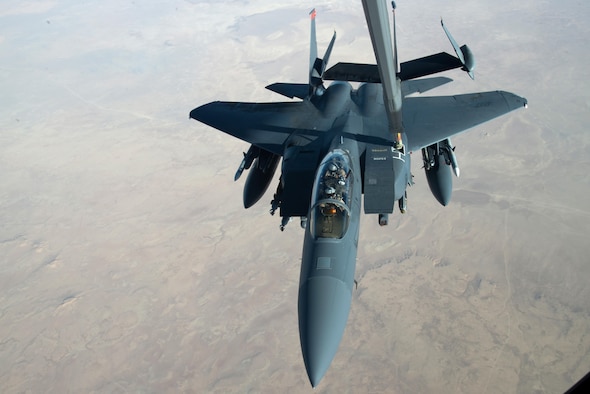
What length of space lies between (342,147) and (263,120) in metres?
4.99

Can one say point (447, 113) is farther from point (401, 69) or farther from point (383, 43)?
point (383, 43)

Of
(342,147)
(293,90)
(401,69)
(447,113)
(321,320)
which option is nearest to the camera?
(321,320)

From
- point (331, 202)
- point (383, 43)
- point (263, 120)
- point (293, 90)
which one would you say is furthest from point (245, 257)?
point (383, 43)

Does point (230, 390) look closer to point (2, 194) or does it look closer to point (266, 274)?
point (266, 274)

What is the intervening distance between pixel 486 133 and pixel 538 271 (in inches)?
1103

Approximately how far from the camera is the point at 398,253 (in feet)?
147

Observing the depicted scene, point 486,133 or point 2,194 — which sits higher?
point 2,194

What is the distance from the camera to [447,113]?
18188mm

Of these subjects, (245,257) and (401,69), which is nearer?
(401,69)

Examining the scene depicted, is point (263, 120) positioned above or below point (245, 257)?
above

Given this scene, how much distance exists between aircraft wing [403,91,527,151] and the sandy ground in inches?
909

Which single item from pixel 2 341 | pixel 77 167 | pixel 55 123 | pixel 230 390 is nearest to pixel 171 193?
pixel 77 167

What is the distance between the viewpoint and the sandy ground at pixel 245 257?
118 feet

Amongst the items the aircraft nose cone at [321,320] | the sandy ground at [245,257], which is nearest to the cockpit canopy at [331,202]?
the aircraft nose cone at [321,320]
